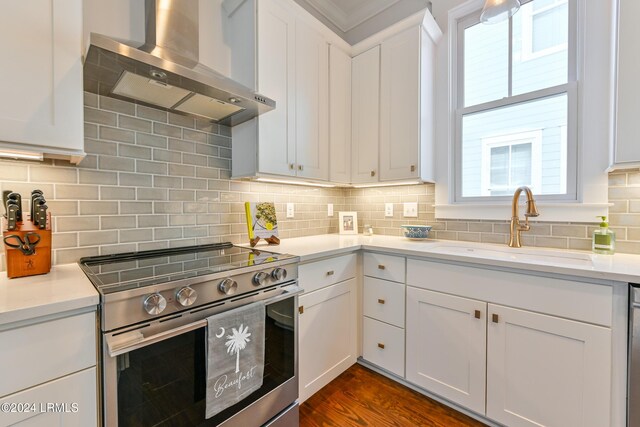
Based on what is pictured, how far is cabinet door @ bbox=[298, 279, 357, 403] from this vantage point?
5.36 feet

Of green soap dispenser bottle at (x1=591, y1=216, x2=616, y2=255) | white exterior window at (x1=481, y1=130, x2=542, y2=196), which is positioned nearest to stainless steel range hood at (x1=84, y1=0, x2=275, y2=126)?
white exterior window at (x1=481, y1=130, x2=542, y2=196)

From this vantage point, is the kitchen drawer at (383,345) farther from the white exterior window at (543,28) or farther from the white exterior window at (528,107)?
the white exterior window at (543,28)

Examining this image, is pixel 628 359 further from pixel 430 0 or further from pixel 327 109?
pixel 430 0

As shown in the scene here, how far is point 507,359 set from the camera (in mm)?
1402

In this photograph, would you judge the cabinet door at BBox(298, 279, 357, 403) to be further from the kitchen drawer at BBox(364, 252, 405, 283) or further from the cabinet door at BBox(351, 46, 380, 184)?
the cabinet door at BBox(351, 46, 380, 184)

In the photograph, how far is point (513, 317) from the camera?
1.38m

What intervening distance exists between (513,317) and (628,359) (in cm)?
39

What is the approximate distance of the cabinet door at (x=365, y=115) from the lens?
2303mm

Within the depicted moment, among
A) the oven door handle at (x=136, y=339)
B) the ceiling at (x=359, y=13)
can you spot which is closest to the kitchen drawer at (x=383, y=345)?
the oven door handle at (x=136, y=339)

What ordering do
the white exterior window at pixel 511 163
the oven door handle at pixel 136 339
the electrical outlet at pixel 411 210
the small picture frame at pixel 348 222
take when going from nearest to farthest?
1. the oven door handle at pixel 136 339
2. the white exterior window at pixel 511 163
3. the electrical outlet at pixel 411 210
4. the small picture frame at pixel 348 222

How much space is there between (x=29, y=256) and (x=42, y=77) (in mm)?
663

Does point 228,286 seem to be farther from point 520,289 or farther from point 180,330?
point 520,289

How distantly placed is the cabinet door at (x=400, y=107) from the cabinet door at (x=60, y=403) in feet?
6.72

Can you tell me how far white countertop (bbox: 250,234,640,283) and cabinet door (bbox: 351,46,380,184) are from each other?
2.33 feet
